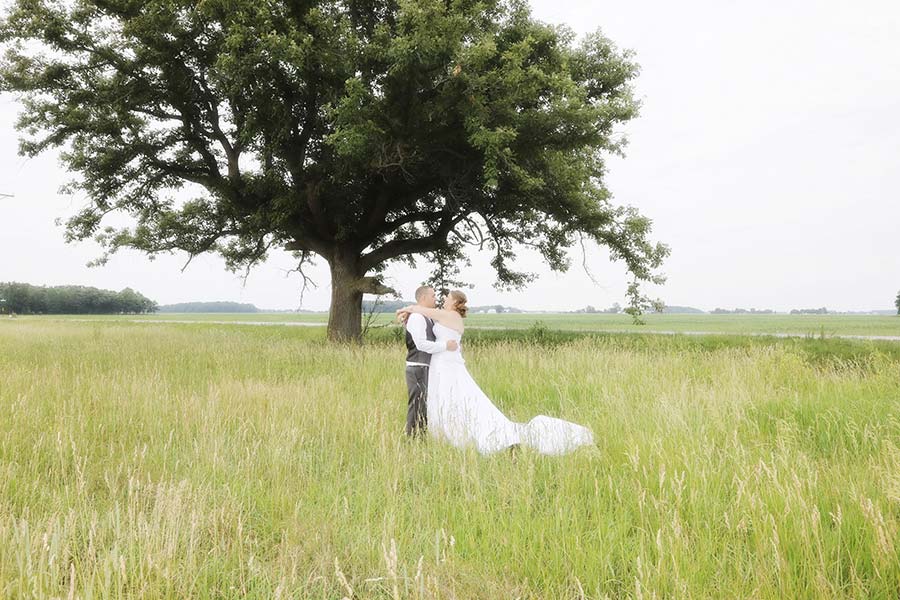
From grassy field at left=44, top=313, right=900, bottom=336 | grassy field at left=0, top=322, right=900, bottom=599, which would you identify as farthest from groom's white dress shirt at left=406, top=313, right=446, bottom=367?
grassy field at left=44, top=313, right=900, bottom=336

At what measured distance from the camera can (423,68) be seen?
1327 centimetres

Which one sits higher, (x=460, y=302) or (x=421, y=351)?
(x=460, y=302)

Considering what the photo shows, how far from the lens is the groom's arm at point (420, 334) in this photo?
6.68 meters

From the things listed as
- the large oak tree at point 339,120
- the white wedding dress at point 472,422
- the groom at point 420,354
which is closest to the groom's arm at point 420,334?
the groom at point 420,354

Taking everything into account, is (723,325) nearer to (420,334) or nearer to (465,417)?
(420,334)

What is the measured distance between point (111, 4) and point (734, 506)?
19.0 metres

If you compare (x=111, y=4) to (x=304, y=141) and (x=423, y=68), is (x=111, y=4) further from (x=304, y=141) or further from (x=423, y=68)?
(x=423, y=68)

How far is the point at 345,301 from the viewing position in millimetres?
19938

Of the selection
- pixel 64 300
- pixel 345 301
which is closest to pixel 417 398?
pixel 345 301

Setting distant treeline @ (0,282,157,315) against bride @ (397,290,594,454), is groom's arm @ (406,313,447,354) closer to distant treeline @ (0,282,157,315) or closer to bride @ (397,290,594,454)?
bride @ (397,290,594,454)

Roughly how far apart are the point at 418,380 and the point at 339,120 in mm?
8773

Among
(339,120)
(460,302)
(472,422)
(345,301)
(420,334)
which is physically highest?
(339,120)

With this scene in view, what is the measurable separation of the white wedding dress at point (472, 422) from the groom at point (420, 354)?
0.29 feet

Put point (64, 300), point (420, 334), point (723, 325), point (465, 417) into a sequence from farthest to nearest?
point (64, 300) < point (723, 325) < point (420, 334) < point (465, 417)
